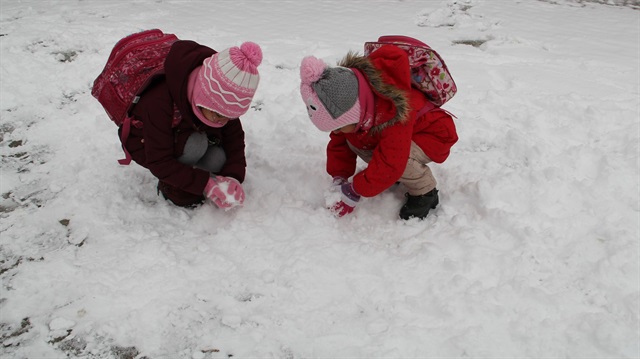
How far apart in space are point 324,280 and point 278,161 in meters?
0.97

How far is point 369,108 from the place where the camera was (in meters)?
2.00

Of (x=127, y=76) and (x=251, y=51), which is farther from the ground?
(x=251, y=51)

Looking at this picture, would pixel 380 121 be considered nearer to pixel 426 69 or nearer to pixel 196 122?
pixel 426 69

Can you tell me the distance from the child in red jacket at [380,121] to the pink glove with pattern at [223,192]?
505mm

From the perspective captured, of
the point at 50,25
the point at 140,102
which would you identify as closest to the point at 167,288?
the point at 140,102

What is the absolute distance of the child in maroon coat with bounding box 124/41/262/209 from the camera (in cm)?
188

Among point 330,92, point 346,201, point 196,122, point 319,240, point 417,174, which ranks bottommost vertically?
point 319,240

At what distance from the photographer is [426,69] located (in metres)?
2.11

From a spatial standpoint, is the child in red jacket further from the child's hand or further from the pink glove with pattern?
the pink glove with pattern

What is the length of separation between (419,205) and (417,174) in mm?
180

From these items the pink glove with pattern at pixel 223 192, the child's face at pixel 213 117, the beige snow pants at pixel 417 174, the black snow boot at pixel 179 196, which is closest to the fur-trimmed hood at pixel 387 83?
the beige snow pants at pixel 417 174

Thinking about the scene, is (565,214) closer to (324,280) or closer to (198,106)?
(324,280)

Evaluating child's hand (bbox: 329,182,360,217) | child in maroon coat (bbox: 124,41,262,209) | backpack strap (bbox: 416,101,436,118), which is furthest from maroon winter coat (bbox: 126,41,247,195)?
backpack strap (bbox: 416,101,436,118)

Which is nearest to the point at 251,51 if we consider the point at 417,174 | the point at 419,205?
the point at 417,174
